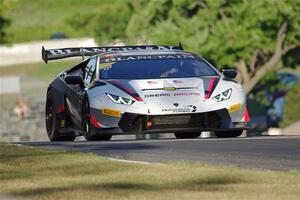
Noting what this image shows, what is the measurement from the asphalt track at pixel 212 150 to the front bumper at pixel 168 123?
61 cm

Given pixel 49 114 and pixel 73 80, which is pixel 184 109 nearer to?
pixel 73 80

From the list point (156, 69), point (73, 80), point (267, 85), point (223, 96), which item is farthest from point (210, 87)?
point (267, 85)

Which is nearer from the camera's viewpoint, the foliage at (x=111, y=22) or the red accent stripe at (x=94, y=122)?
the red accent stripe at (x=94, y=122)

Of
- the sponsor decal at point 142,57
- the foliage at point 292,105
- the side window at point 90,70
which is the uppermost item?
the sponsor decal at point 142,57

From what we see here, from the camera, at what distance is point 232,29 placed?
5450 centimetres

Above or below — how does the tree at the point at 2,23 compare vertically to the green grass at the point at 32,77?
above

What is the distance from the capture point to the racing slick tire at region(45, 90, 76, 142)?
2112 centimetres

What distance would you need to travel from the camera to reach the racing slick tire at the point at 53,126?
2112cm

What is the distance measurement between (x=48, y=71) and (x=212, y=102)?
76.3 metres

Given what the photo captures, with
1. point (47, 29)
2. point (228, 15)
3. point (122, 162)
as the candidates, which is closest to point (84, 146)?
point (122, 162)

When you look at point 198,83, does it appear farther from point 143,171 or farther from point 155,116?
point 143,171

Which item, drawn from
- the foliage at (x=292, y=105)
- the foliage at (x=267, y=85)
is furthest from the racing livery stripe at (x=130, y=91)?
the foliage at (x=292, y=105)

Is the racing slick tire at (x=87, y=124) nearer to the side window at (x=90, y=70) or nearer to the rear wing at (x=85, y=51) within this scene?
the side window at (x=90, y=70)

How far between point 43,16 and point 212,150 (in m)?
107
